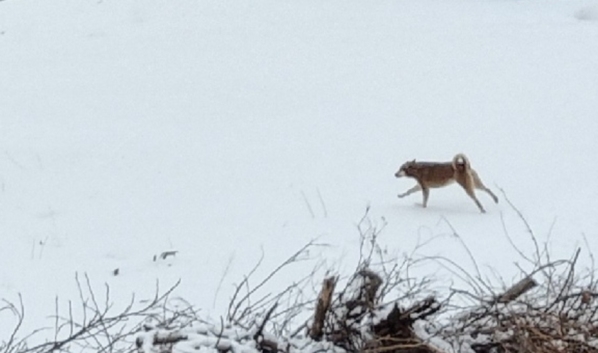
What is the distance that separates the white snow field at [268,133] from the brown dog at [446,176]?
5.9 inches

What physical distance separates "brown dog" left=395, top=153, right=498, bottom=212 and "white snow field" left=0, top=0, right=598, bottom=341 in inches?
5.9

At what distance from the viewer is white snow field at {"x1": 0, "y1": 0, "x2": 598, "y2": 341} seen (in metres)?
7.82

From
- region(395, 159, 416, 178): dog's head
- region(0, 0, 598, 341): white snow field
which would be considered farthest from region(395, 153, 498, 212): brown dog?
region(0, 0, 598, 341): white snow field

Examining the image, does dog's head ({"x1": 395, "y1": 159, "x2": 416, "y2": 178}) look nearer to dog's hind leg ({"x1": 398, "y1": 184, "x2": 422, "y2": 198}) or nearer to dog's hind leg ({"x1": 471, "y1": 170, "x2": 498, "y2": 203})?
dog's hind leg ({"x1": 398, "y1": 184, "x2": 422, "y2": 198})

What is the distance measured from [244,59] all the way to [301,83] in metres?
1.36

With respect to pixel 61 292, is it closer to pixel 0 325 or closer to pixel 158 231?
pixel 0 325

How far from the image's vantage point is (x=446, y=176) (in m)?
8.68

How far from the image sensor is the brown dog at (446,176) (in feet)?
28.2

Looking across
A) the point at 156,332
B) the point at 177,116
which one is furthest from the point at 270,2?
the point at 156,332

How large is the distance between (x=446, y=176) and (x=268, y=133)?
10.0 feet

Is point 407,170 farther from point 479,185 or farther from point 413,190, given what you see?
point 479,185

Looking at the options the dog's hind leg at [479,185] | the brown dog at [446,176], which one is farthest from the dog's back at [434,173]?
the dog's hind leg at [479,185]

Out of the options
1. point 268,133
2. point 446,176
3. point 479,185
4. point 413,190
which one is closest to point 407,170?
point 413,190

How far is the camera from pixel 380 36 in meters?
15.0
